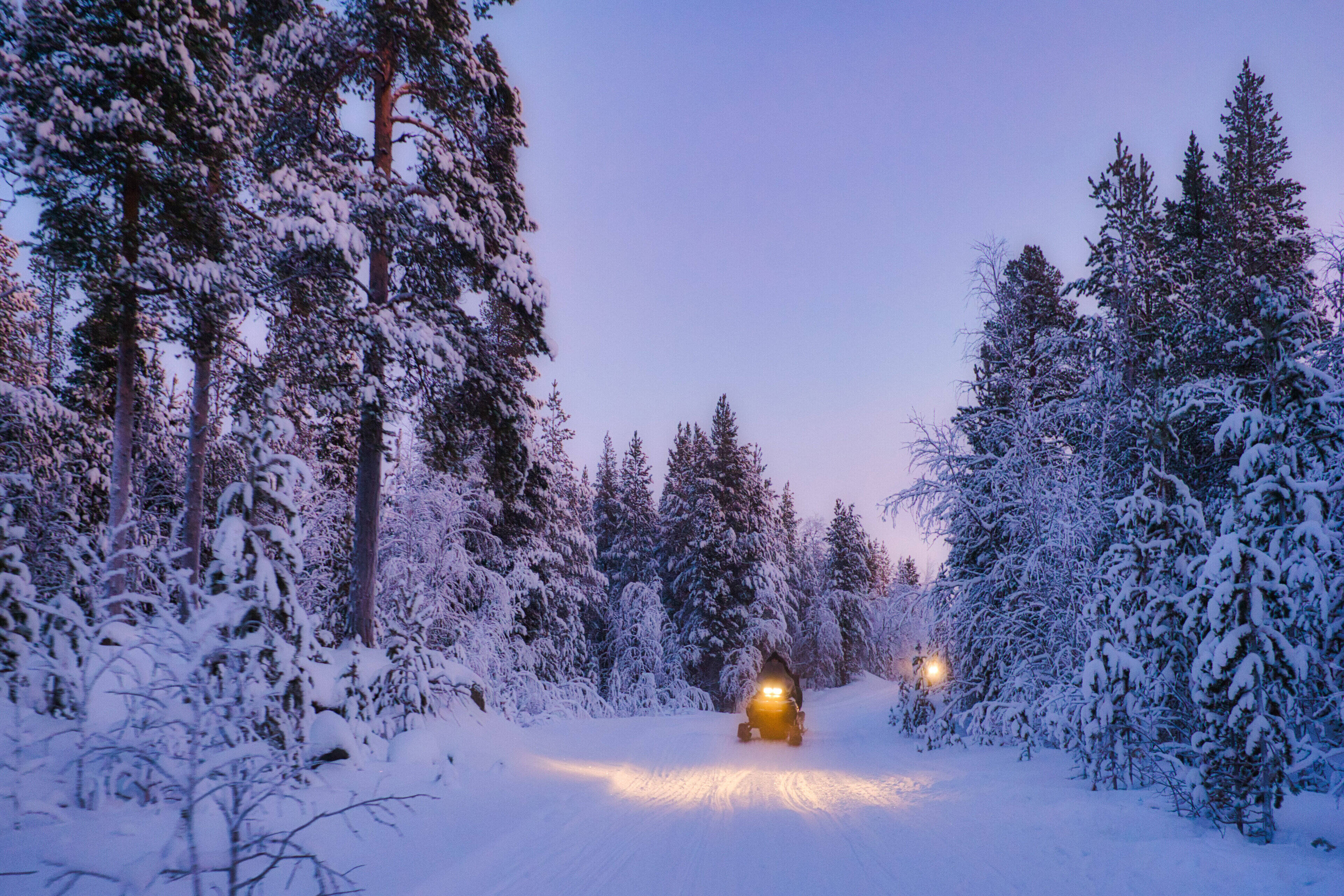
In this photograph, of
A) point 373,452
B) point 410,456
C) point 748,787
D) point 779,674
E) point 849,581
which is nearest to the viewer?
point 748,787

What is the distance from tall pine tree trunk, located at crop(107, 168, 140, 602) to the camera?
9594mm

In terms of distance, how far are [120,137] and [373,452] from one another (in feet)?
18.7

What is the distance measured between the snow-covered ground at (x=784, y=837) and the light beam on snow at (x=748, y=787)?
0.18 feet

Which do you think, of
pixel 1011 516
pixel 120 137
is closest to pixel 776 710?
pixel 1011 516

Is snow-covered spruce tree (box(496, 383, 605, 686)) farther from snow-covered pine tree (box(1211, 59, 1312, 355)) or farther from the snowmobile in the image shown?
snow-covered pine tree (box(1211, 59, 1312, 355))

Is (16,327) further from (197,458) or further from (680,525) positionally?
(680,525)

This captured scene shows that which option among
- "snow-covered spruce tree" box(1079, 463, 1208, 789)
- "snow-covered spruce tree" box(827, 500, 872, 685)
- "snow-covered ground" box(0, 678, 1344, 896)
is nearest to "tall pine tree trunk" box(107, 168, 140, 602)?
"snow-covered ground" box(0, 678, 1344, 896)

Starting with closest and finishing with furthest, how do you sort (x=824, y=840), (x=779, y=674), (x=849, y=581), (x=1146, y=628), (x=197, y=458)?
1. (x=824, y=840)
2. (x=1146, y=628)
3. (x=197, y=458)
4. (x=779, y=674)
5. (x=849, y=581)

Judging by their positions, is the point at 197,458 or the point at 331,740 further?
the point at 197,458

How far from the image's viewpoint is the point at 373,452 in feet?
32.9

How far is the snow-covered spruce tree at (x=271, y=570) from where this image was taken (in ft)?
18.0

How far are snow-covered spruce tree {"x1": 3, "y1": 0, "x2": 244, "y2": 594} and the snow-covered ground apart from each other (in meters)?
5.90

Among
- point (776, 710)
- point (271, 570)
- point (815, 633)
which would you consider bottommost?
point (815, 633)

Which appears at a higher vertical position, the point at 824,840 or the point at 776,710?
the point at 824,840
